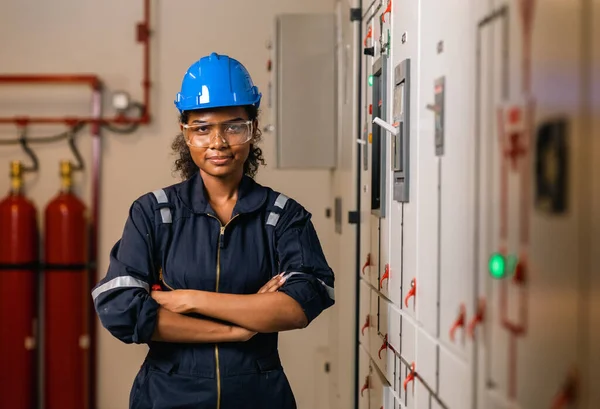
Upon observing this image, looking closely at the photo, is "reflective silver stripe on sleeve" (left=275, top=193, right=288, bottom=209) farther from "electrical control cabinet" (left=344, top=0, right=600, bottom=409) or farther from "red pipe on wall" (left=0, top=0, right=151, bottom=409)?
"red pipe on wall" (left=0, top=0, right=151, bottom=409)

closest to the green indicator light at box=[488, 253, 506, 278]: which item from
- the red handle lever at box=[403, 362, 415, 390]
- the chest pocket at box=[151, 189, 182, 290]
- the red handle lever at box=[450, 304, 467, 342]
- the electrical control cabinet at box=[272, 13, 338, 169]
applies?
the red handle lever at box=[450, 304, 467, 342]

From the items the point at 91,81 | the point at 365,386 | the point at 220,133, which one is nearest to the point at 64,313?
the point at 91,81

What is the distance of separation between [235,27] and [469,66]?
302cm

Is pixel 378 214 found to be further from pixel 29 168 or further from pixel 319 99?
pixel 29 168

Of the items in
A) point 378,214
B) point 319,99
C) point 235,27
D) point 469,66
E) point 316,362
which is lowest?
point 316,362

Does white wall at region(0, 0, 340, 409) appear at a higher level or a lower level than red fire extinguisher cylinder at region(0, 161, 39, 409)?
higher

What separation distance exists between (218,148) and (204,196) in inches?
5.3

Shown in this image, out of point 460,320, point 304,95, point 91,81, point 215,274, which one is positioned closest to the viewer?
point 460,320

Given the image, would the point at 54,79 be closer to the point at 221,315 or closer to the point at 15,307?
the point at 15,307

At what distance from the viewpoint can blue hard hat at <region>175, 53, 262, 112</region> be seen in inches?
78.9

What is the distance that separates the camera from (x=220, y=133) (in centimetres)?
199

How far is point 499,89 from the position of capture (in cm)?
121

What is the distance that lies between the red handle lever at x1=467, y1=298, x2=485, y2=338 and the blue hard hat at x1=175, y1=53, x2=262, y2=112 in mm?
926

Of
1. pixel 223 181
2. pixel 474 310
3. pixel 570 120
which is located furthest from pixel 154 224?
pixel 570 120
